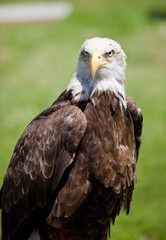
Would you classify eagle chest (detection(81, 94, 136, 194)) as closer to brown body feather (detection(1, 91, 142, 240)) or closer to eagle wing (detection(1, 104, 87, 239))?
brown body feather (detection(1, 91, 142, 240))

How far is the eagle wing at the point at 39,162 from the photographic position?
2992 mm

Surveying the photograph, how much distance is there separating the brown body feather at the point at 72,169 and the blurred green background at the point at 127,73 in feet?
6.09

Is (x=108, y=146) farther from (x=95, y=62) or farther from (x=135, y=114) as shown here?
(x=95, y=62)

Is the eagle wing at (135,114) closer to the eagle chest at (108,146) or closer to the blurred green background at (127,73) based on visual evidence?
the eagle chest at (108,146)

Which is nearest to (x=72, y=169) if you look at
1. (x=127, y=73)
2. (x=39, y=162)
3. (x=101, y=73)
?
Answer: (x=39, y=162)

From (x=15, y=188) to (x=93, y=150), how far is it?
0.77 m

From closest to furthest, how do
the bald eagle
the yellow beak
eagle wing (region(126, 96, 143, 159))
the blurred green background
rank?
the yellow beak → the bald eagle → eagle wing (region(126, 96, 143, 159)) → the blurred green background

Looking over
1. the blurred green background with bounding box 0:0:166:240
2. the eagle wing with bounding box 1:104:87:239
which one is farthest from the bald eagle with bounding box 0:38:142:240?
the blurred green background with bounding box 0:0:166:240

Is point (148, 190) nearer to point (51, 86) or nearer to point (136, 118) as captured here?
point (136, 118)

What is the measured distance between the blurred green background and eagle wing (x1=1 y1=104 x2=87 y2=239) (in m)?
2.00

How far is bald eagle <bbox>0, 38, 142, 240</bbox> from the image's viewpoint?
3027 millimetres

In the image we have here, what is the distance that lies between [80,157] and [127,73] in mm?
6479

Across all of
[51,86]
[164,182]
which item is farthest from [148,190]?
[51,86]

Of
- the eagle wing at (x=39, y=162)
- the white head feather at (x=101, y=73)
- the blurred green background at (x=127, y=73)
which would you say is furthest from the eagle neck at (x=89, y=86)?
the blurred green background at (x=127, y=73)
